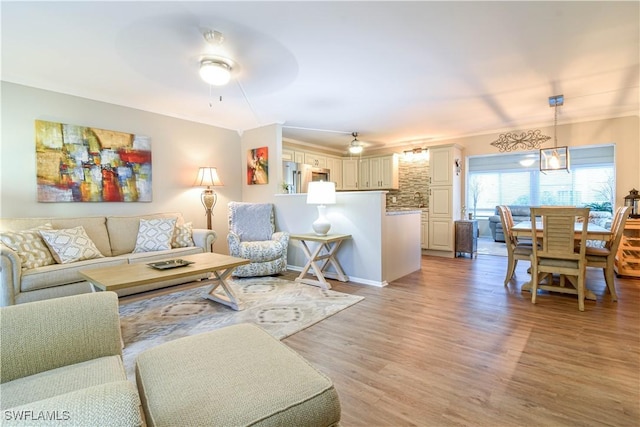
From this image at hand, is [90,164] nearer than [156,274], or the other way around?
[156,274]

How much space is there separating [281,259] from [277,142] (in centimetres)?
193

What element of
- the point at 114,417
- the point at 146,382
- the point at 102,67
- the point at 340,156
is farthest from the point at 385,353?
the point at 340,156

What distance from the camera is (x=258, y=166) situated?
16.7 ft

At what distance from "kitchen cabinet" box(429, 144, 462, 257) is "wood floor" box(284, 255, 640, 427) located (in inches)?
97.6

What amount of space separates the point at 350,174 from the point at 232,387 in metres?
6.73

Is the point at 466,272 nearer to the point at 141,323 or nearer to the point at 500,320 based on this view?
the point at 500,320

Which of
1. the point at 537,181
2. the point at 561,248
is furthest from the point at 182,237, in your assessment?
the point at 537,181

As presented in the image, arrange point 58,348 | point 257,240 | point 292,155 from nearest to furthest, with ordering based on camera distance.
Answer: point 58,348, point 257,240, point 292,155

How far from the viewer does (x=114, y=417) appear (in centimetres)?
57

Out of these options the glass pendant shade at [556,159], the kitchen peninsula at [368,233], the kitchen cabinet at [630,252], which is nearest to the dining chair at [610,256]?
the glass pendant shade at [556,159]

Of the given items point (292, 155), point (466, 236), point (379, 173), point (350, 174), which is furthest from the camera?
point (350, 174)

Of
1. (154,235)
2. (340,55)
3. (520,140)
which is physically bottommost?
(154,235)

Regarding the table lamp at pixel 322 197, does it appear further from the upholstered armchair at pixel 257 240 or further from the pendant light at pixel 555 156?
the pendant light at pixel 555 156

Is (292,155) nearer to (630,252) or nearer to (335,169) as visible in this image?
(335,169)
